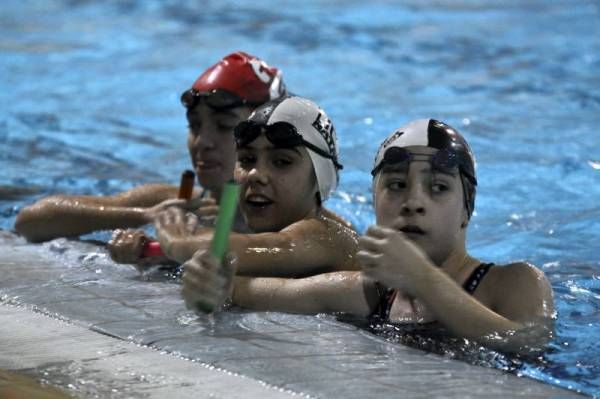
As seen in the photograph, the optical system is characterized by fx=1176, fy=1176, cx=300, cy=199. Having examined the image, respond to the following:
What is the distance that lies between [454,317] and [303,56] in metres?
8.74

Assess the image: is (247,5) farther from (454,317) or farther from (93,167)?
(454,317)

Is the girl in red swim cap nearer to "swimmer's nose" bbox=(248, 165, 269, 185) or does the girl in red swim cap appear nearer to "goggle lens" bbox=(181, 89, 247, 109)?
"goggle lens" bbox=(181, 89, 247, 109)

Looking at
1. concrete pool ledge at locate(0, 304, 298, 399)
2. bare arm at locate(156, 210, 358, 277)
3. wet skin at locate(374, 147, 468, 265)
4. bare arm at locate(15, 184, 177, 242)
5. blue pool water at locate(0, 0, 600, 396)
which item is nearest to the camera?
concrete pool ledge at locate(0, 304, 298, 399)

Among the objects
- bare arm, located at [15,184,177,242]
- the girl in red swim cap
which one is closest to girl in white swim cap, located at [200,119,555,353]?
the girl in red swim cap

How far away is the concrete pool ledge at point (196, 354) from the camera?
137 inches

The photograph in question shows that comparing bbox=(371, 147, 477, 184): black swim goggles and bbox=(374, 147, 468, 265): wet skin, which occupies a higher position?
bbox=(371, 147, 477, 184): black swim goggles

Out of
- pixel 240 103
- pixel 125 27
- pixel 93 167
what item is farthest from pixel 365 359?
pixel 125 27

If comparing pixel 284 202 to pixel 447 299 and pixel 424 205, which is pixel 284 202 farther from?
pixel 447 299

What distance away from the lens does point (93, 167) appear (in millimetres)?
8852

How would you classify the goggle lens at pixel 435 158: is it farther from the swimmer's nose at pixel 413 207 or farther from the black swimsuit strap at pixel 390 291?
the black swimsuit strap at pixel 390 291

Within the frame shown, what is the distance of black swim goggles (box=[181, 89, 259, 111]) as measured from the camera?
19.9ft

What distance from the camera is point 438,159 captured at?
4.30 metres

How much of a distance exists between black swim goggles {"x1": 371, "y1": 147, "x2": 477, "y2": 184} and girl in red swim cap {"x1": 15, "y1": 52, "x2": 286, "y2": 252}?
1672 millimetres

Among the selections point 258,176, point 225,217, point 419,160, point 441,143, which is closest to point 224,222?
point 225,217
